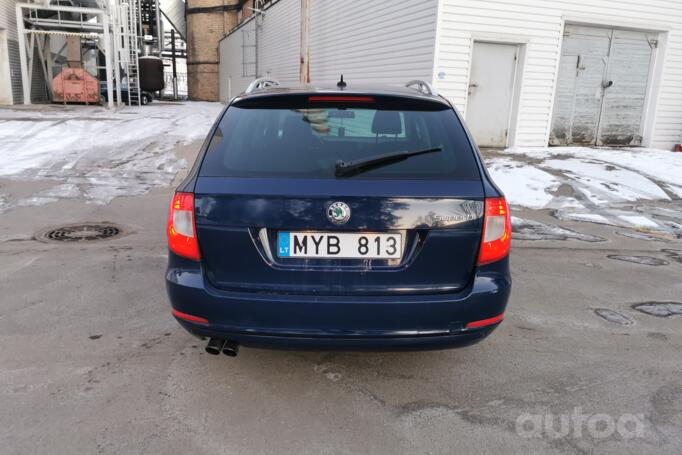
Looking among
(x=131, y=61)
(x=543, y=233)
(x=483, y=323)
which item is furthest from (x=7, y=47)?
(x=483, y=323)

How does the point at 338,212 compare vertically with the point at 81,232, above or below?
above

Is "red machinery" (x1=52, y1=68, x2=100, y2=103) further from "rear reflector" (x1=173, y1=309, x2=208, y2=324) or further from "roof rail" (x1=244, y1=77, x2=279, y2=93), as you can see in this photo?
"rear reflector" (x1=173, y1=309, x2=208, y2=324)

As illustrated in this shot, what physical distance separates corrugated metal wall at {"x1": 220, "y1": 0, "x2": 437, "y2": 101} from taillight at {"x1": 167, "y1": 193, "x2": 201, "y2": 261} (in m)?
9.62

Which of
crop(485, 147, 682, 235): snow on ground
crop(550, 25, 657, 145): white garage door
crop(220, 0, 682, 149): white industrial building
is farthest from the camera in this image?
crop(550, 25, 657, 145): white garage door

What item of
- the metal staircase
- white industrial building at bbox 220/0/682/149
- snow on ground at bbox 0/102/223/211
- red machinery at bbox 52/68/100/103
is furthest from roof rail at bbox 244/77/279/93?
the metal staircase

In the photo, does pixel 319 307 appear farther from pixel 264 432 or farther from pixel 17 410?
pixel 17 410

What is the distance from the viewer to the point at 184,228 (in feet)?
8.37

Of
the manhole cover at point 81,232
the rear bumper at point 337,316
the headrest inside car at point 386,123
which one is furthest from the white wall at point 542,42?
the rear bumper at point 337,316

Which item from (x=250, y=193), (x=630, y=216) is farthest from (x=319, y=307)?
(x=630, y=216)

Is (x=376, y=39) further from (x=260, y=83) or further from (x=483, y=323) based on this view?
(x=483, y=323)

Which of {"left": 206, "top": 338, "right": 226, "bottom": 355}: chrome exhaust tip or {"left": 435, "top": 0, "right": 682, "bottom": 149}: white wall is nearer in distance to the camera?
{"left": 206, "top": 338, "right": 226, "bottom": 355}: chrome exhaust tip

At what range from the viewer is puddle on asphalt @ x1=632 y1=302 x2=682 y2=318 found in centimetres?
410

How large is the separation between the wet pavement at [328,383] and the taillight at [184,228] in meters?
0.81

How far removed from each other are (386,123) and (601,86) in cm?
1233
